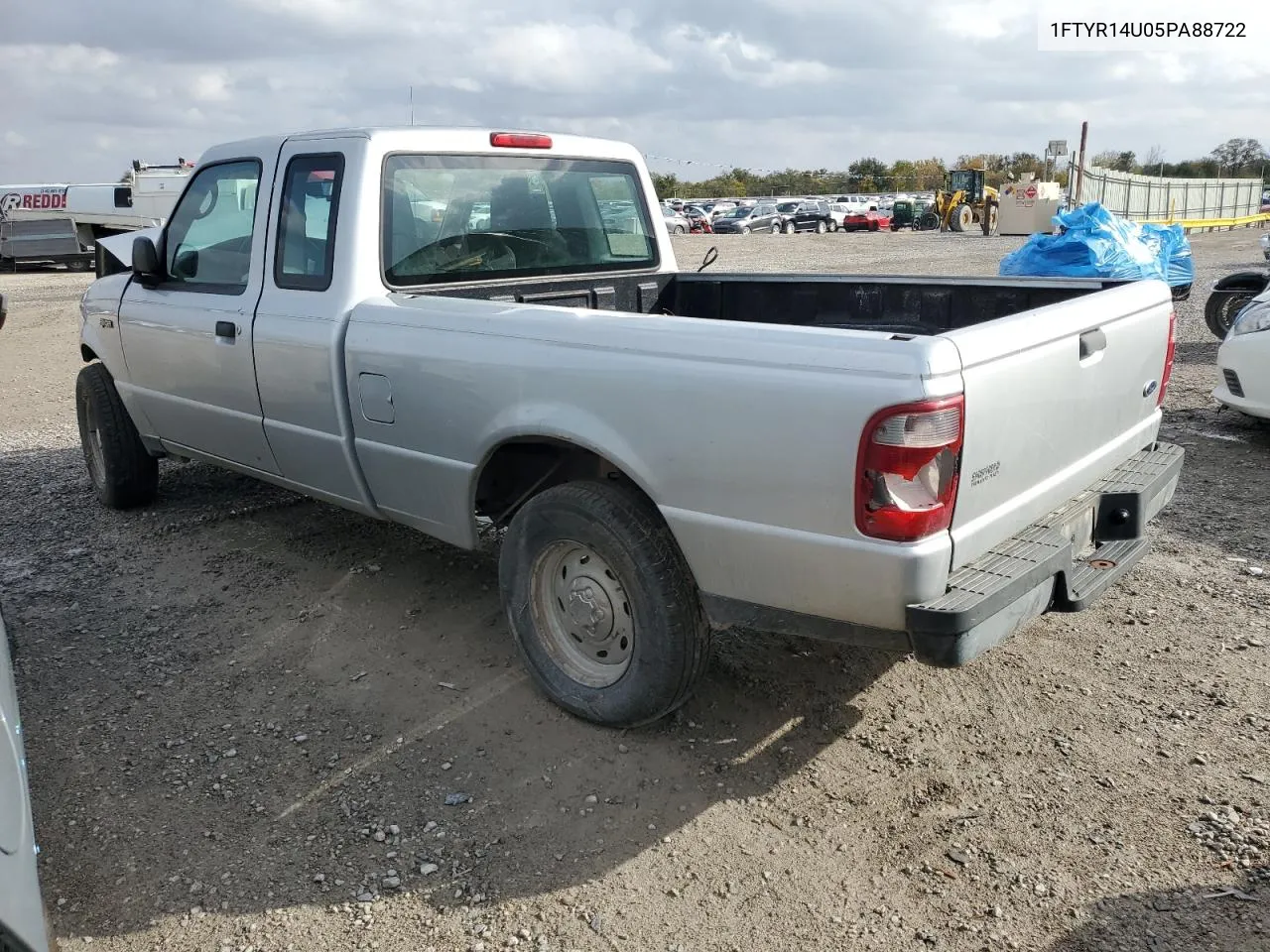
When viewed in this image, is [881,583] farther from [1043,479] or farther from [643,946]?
[643,946]

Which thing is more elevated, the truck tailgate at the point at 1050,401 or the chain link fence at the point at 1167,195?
the chain link fence at the point at 1167,195

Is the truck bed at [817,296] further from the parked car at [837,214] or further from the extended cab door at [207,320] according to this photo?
the parked car at [837,214]

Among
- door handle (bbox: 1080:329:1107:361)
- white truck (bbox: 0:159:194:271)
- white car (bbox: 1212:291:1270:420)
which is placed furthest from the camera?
white truck (bbox: 0:159:194:271)

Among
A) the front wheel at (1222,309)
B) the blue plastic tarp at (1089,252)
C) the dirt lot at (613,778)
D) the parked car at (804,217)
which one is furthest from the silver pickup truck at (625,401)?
the parked car at (804,217)

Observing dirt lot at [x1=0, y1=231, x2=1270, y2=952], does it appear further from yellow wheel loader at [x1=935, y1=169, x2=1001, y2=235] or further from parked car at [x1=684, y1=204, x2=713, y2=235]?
parked car at [x1=684, y1=204, x2=713, y2=235]

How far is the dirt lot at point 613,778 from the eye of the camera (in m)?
2.72

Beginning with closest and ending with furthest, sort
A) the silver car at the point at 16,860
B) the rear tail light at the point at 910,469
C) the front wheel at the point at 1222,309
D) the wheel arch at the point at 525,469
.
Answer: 1. the silver car at the point at 16,860
2. the rear tail light at the point at 910,469
3. the wheel arch at the point at 525,469
4. the front wheel at the point at 1222,309

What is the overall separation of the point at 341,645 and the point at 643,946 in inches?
83.3

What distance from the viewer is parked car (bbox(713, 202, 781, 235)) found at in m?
41.2

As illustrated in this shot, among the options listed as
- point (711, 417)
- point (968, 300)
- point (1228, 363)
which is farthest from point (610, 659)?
point (1228, 363)

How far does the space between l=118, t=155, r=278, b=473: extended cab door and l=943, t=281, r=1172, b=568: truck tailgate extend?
Answer: 3.14 m

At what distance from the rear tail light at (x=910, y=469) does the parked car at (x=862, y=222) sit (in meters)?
43.6

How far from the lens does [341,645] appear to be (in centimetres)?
427

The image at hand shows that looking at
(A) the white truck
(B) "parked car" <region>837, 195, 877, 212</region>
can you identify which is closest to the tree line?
(B) "parked car" <region>837, 195, 877, 212</region>
